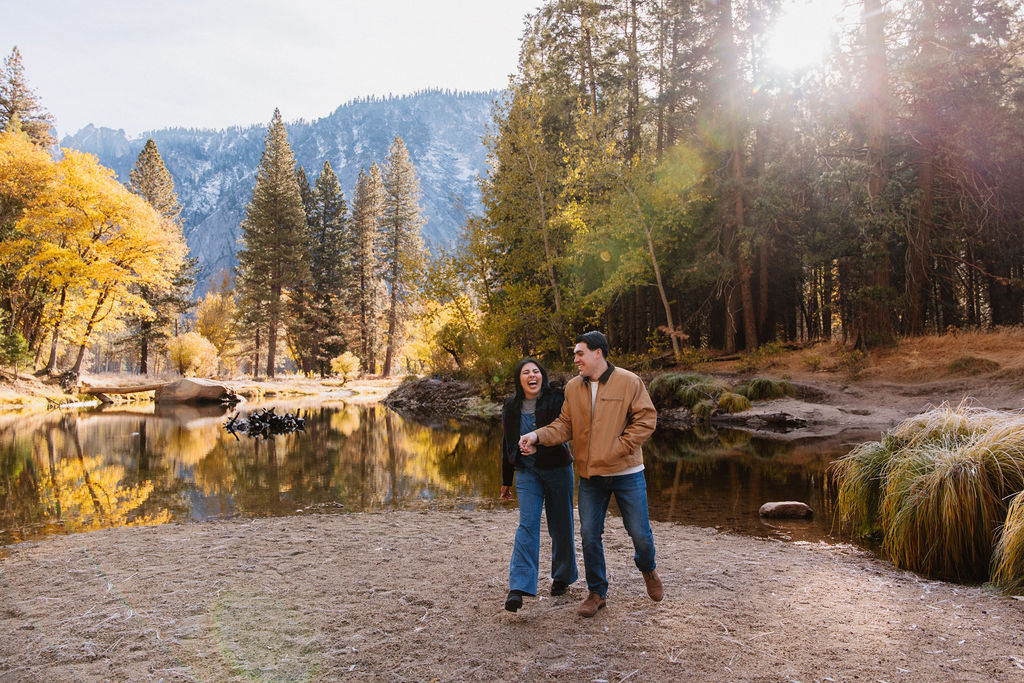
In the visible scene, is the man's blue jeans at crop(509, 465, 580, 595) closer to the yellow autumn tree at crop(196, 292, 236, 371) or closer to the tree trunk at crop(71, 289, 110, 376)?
the tree trunk at crop(71, 289, 110, 376)

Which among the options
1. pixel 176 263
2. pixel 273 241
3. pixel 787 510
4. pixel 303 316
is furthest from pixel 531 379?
pixel 303 316

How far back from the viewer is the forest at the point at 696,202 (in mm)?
16266

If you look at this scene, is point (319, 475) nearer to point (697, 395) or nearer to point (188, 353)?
point (697, 395)

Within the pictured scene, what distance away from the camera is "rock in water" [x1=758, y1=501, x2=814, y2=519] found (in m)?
6.35

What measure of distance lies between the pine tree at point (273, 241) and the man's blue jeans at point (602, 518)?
39.0 metres

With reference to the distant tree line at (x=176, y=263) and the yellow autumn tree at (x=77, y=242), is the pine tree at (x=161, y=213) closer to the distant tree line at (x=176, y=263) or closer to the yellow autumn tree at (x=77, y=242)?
the distant tree line at (x=176, y=263)

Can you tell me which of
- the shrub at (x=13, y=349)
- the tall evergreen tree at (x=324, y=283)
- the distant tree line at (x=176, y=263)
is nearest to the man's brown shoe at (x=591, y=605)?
the distant tree line at (x=176, y=263)

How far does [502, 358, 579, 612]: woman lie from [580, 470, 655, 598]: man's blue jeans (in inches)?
7.4

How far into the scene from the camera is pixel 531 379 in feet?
13.0

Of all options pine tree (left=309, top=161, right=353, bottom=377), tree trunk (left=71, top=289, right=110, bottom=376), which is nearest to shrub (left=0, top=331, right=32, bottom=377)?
tree trunk (left=71, top=289, right=110, bottom=376)

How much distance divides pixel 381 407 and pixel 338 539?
2091cm

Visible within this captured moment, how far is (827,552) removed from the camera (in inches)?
198

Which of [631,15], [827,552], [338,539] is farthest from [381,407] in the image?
[827,552]

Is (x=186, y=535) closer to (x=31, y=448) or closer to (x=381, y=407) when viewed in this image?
(x=31, y=448)
